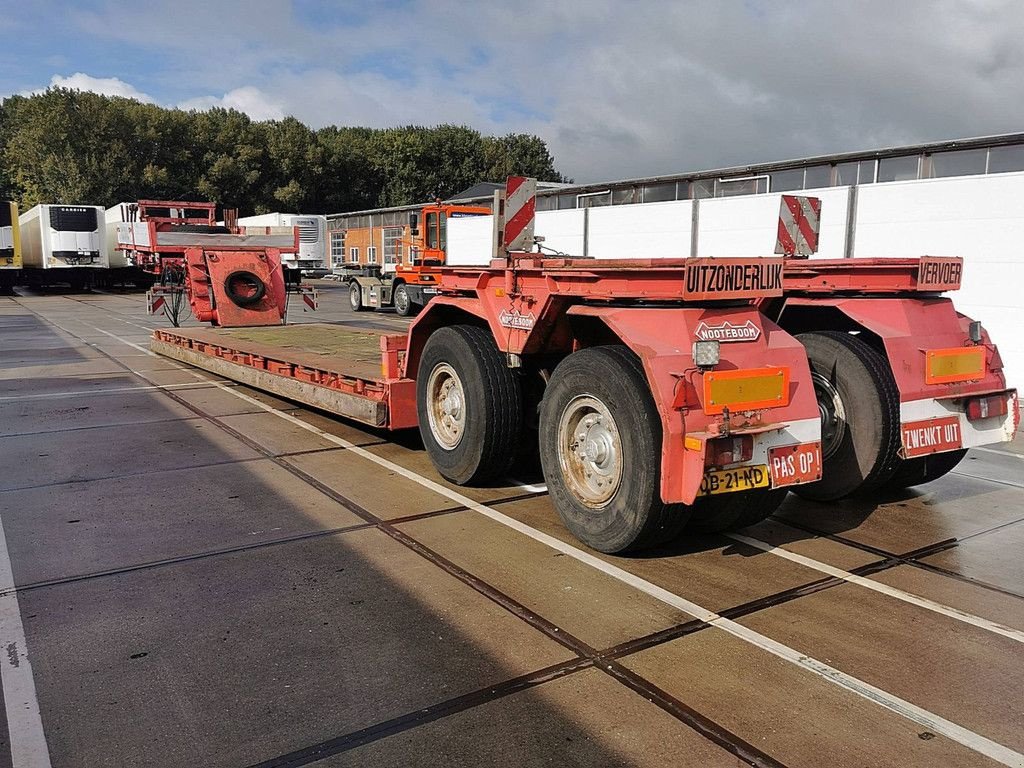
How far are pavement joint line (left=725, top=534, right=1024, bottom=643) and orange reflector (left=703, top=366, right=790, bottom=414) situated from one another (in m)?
0.99

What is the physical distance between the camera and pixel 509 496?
19.6 feet

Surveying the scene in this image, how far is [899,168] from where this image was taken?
14133 mm

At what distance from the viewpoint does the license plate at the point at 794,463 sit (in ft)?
14.5

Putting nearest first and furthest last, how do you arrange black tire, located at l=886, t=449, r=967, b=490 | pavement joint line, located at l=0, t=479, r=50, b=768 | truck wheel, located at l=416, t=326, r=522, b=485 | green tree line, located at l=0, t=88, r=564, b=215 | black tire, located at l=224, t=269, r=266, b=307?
pavement joint line, located at l=0, t=479, r=50, b=768
truck wheel, located at l=416, t=326, r=522, b=485
black tire, located at l=886, t=449, r=967, b=490
black tire, located at l=224, t=269, r=266, b=307
green tree line, located at l=0, t=88, r=564, b=215

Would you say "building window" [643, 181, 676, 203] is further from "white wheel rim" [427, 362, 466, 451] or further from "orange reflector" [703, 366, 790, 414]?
"orange reflector" [703, 366, 790, 414]

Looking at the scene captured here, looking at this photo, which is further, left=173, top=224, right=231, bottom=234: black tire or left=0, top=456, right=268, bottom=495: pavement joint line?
left=173, top=224, right=231, bottom=234: black tire

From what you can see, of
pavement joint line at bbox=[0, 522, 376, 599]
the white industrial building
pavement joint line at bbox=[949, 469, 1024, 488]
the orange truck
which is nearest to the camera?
pavement joint line at bbox=[0, 522, 376, 599]

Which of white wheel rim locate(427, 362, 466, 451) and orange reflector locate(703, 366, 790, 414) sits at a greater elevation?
orange reflector locate(703, 366, 790, 414)

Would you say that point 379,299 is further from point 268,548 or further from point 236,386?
point 268,548

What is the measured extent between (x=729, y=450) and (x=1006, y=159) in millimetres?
10654

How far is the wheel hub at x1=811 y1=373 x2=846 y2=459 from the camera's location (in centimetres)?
562

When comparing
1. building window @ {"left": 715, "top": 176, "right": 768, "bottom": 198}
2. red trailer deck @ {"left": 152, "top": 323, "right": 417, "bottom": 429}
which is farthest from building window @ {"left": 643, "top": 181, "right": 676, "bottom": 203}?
red trailer deck @ {"left": 152, "top": 323, "right": 417, "bottom": 429}

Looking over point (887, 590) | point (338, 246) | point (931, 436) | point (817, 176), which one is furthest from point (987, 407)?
point (338, 246)

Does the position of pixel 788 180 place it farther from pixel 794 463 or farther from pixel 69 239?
pixel 69 239
